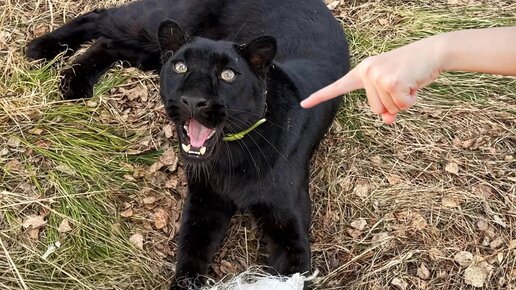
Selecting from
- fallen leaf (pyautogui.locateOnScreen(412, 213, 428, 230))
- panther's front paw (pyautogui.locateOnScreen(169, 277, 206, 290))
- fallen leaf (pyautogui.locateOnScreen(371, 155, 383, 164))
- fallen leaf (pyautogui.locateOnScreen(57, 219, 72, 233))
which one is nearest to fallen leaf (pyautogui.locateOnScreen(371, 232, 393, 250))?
fallen leaf (pyautogui.locateOnScreen(412, 213, 428, 230))

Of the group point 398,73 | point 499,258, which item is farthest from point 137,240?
point 398,73

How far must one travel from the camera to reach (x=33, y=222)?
10.3 feet

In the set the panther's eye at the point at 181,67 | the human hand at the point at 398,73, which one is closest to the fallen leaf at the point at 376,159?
the panther's eye at the point at 181,67

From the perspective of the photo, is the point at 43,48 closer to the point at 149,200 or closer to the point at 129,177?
the point at 129,177

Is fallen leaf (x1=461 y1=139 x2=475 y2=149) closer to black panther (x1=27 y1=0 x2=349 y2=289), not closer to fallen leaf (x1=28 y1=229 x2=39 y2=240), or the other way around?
black panther (x1=27 y1=0 x2=349 y2=289)

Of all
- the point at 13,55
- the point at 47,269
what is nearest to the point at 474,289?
the point at 47,269

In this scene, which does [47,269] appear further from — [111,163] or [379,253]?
[379,253]

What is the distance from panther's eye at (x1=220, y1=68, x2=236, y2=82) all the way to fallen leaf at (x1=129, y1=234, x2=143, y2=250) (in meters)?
1.08

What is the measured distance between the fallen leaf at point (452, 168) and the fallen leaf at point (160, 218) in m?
1.56

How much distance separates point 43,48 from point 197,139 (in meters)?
1.83

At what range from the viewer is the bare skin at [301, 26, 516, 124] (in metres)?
Answer: 1.53

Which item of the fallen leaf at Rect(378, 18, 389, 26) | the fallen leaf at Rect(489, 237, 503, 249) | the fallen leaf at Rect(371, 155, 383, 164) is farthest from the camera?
the fallen leaf at Rect(378, 18, 389, 26)

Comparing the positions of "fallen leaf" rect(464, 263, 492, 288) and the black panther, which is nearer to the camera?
the black panther

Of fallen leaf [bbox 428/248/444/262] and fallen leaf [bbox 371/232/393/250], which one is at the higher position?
fallen leaf [bbox 428/248/444/262]
